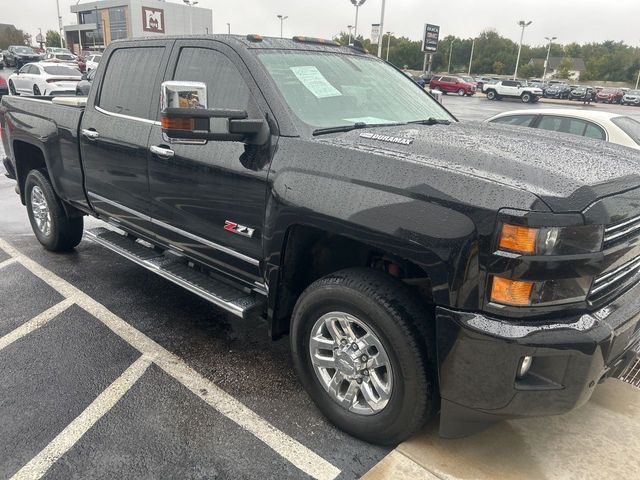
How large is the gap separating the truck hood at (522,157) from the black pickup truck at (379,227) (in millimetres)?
15

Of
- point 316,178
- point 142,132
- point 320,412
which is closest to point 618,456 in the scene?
point 320,412

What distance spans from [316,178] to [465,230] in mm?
814

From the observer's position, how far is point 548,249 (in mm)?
2061

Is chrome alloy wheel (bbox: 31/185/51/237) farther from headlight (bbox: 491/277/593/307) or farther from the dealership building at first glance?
the dealership building

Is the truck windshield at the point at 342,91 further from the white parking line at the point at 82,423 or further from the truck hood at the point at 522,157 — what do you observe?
the white parking line at the point at 82,423

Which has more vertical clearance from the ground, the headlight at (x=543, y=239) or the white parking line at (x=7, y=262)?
the headlight at (x=543, y=239)

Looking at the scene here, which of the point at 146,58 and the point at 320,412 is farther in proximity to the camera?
the point at 146,58

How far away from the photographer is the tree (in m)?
109

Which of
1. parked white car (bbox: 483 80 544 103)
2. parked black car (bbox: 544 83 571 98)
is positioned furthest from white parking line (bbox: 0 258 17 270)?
parked black car (bbox: 544 83 571 98)

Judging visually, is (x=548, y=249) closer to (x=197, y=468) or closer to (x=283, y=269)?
(x=283, y=269)

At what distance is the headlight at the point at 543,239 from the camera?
2.04m

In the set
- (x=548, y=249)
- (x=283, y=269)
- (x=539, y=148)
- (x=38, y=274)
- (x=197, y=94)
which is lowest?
(x=38, y=274)

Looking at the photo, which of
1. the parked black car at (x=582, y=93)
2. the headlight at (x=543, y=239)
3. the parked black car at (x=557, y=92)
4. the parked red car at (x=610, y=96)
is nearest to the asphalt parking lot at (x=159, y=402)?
the headlight at (x=543, y=239)

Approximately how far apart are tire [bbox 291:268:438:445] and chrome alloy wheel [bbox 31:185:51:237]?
142 inches
